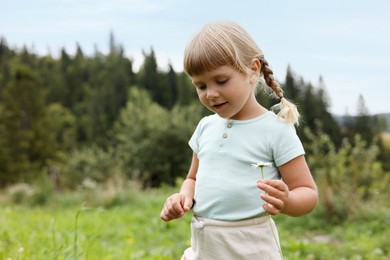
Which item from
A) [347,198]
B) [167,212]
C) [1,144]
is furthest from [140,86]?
[167,212]

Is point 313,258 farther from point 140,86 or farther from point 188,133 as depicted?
point 140,86

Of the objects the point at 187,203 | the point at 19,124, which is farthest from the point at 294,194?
the point at 19,124

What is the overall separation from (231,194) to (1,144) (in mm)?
34042

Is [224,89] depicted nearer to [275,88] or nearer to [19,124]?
[275,88]

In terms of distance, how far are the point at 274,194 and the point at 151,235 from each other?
151 inches

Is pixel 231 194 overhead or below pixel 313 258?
overhead

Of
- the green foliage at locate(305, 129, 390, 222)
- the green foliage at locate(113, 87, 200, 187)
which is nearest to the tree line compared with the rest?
the green foliage at locate(113, 87, 200, 187)

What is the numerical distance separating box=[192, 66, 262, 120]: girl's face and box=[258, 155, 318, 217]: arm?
255mm

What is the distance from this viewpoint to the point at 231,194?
1673mm

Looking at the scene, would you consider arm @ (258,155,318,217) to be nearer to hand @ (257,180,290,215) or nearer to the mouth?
hand @ (257,180,290,215)

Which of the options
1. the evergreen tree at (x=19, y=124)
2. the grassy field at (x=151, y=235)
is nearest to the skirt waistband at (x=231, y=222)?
the grassy field at (x=151, y=235)

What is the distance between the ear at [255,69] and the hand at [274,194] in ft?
1.39

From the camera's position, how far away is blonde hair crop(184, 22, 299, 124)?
164 cm

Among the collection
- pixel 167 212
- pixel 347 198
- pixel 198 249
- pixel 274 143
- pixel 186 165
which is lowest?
pixel 186 165
